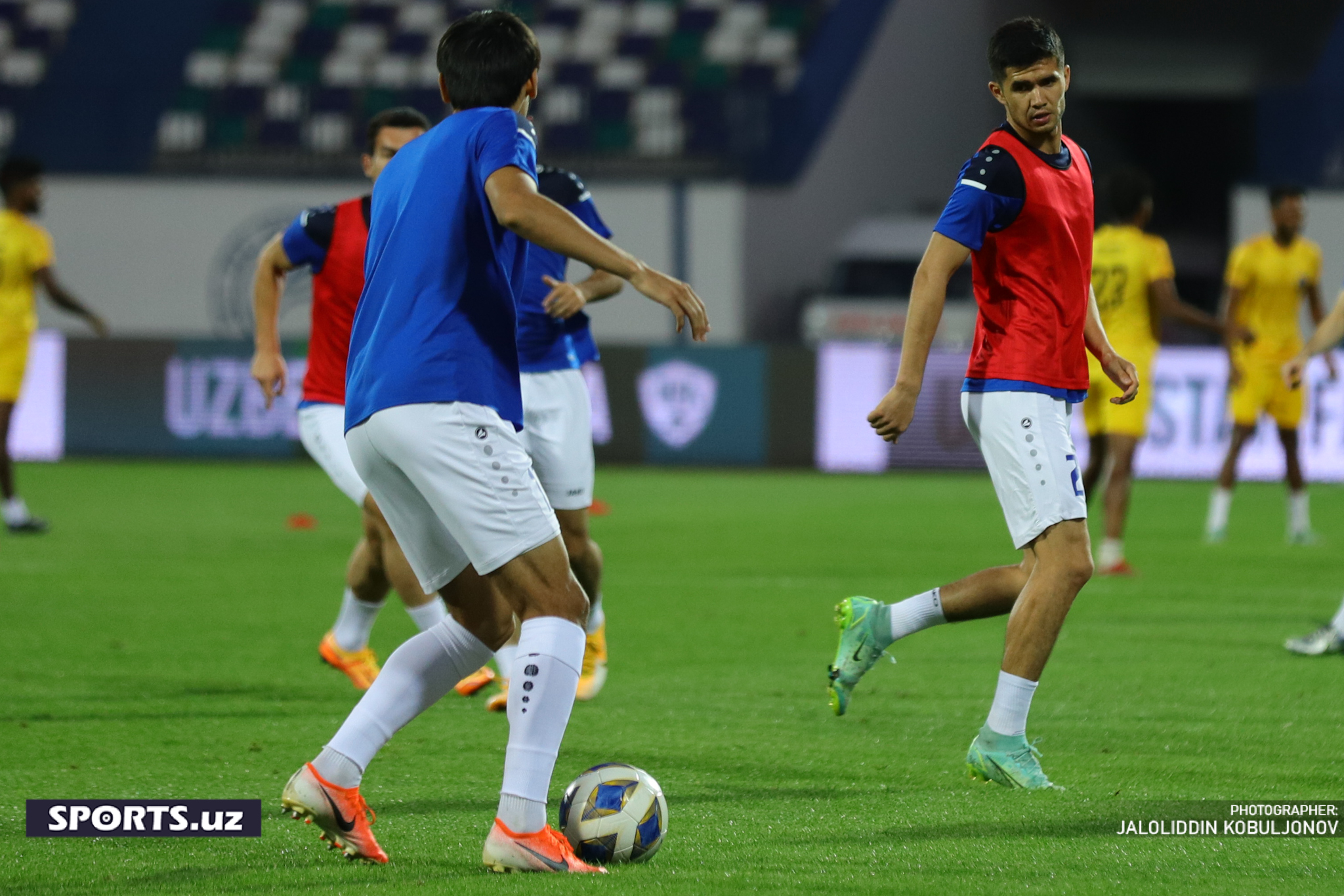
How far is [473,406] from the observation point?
14.1 ft

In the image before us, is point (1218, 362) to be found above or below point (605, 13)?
below

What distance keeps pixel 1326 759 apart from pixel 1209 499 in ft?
38.8

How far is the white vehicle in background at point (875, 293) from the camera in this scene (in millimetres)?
26922

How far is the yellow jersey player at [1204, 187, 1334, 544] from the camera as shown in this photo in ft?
43.7

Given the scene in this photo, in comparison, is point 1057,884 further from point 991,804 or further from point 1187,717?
point 1187,717

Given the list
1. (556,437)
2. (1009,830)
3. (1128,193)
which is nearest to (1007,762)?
(1009,830)

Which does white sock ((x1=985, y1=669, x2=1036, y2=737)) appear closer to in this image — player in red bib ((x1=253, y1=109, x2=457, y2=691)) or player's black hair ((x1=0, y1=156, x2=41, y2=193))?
player in red bib ((x1=253, y1=109, x2=457, y2=691))

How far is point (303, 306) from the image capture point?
26.0 m

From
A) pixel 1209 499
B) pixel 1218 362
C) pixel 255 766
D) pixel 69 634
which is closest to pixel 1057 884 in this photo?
pixel 255 766

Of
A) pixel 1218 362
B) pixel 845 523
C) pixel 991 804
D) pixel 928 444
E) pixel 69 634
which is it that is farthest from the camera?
pixel 928 444

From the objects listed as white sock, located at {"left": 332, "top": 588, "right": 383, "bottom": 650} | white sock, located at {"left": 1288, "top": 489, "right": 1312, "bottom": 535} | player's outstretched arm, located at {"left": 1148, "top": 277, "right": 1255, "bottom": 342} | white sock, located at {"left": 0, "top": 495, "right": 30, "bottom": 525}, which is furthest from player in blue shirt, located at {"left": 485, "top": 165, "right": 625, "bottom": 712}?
white sock, located at {"left": 1288, "top": 489, "right": 1312, "bottom": 535}

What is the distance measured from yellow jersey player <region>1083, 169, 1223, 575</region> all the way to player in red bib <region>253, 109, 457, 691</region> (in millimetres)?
5119

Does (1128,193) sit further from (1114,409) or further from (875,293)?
(875,293)

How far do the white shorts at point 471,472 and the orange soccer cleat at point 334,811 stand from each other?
1.97 ft
